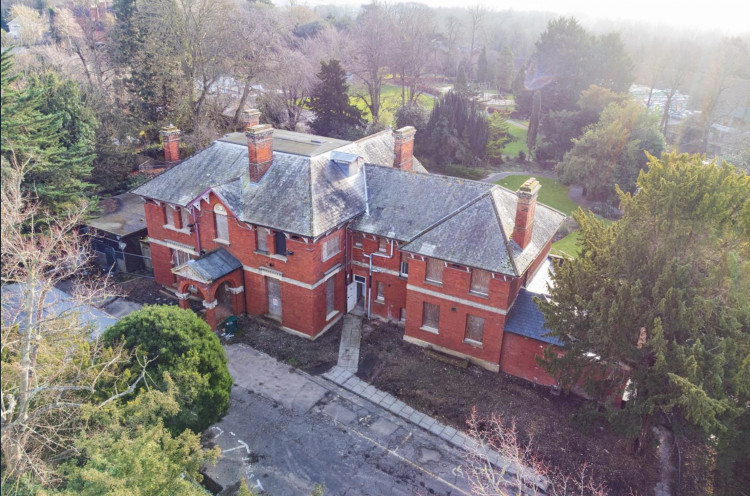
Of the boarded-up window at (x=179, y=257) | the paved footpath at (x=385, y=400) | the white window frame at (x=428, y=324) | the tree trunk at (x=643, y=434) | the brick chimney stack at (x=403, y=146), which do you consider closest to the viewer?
the tree trunk at (x=643, y=434)

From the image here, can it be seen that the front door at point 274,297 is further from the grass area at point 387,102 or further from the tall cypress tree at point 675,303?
the grass area at point 387,102

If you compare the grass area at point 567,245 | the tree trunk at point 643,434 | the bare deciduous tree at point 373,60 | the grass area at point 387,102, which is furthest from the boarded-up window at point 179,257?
the bare deciduous tree at point 373,60

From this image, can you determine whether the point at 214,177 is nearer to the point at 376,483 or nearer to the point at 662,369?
the point at 376,483

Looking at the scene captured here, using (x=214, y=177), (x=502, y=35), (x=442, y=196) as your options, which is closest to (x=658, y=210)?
(x=442, y=196)

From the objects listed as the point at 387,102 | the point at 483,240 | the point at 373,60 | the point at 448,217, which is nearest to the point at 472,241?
the point at 483,240

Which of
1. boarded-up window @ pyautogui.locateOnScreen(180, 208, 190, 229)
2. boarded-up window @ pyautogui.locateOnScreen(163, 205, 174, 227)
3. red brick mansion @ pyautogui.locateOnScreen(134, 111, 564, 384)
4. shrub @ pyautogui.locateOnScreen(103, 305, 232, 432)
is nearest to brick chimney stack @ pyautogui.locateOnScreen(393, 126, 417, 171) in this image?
red brick mansion @ pyautogui.locateOnScreen(134, 111, 564, 384)

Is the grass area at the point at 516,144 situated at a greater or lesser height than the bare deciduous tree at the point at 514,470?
greater
